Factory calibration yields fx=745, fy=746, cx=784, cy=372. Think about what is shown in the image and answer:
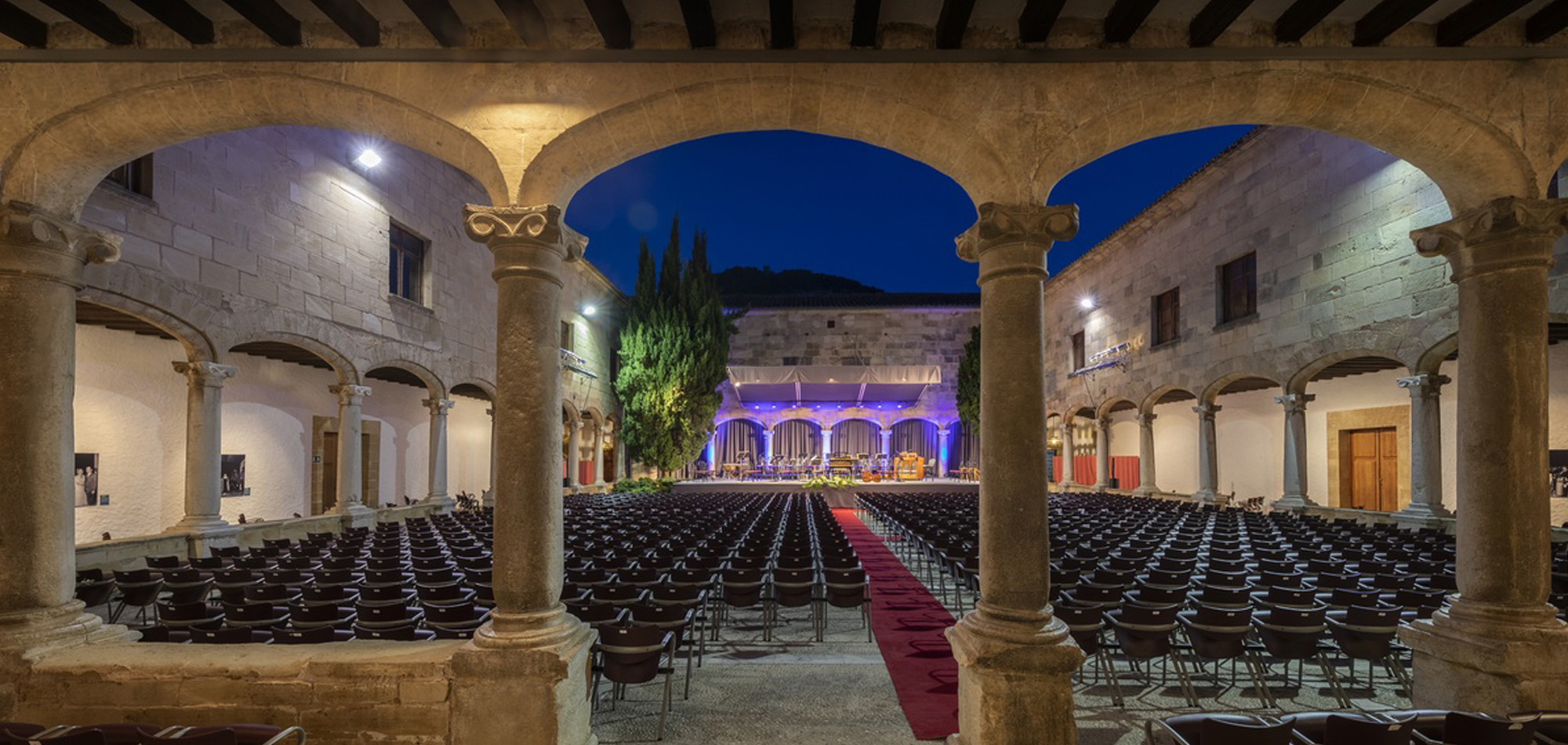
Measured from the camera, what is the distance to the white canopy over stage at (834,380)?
27188 millimetres

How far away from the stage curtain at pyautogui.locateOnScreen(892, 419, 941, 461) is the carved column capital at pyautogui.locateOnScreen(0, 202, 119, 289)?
Result: 28.2m

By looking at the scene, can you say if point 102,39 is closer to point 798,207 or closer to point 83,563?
point 83,563

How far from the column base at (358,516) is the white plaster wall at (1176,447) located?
18787 mm

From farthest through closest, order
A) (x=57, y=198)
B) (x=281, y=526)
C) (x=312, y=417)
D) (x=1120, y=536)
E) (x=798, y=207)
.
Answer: (x=798, y=207), (x=312, y=417), (x=281, y=526), (x=1120, y=536), (x=57, y=198)

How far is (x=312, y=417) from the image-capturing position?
15273 millimetres

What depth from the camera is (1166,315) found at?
19.1m

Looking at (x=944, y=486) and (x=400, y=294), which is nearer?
(x=400, y=294)

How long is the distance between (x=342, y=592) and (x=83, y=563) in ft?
16.8

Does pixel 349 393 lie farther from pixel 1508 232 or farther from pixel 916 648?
pixel 1508 232

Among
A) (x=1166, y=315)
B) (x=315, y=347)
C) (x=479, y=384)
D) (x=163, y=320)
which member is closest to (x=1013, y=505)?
(x=163, y=320)

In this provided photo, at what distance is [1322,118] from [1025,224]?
6.79 feet

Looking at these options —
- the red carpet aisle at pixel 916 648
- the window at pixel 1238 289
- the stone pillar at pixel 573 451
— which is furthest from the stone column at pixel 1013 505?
the stone pillar at pixel 573 451

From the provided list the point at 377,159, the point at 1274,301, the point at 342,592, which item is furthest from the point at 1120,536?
the point at 377,159

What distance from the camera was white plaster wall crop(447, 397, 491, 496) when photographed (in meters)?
20.1
